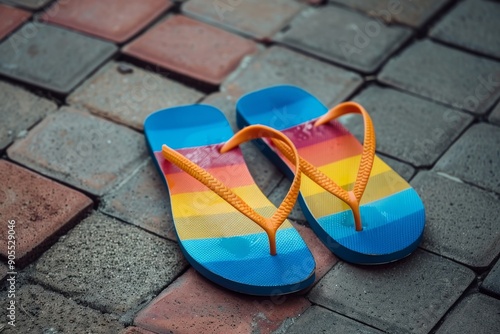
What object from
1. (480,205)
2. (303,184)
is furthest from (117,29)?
(480,205)

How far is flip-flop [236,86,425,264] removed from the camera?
1265 millimetres

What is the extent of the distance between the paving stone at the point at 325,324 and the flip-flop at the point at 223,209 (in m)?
0.05

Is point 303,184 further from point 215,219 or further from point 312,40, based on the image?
point 312,40

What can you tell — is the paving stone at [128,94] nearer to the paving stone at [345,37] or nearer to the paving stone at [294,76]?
the paving stone at [294,76]

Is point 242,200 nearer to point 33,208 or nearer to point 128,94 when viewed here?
point 33,208

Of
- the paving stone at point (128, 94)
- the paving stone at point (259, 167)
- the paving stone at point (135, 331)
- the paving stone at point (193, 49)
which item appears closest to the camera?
the paving stone at point (135, 331)

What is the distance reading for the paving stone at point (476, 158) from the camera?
147 cm

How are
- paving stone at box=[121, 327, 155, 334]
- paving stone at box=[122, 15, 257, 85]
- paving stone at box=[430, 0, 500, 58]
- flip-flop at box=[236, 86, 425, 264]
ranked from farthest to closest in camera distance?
paving stone at box=[430, 0, 500, 58]
paving stone at box=[122, 15, 257, 85]
flip-flop at box=[236, 86, 425, 264]
paving stone at box=[121, 327, 155, 334]

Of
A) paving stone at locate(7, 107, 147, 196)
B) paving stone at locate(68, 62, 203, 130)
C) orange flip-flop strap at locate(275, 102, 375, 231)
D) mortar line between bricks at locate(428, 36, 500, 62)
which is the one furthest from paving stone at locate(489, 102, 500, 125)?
paving stone at locate(7, 107, 147, 196)

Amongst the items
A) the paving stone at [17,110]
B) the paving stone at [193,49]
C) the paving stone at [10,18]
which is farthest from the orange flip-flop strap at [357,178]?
the paving stone at [10,18]

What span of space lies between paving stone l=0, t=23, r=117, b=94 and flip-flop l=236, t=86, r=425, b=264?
16.5 inches

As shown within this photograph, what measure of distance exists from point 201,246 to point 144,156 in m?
0.33

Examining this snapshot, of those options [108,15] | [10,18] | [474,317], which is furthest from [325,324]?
[10,18]

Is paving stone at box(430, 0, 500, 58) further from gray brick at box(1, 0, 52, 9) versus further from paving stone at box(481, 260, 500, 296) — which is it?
gray brick at box(1, 0, 52, 9)
